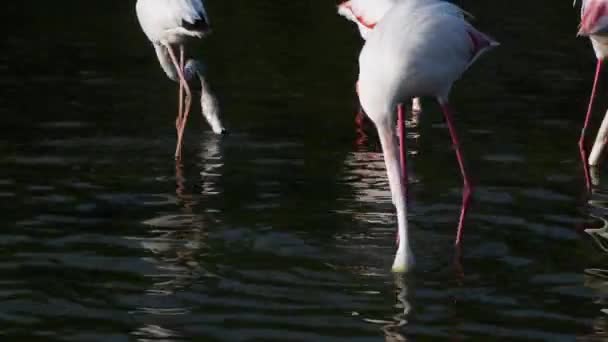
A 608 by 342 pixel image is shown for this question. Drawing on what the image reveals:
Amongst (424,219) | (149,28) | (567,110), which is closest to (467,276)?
(424,219)

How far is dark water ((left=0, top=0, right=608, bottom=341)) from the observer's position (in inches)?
220

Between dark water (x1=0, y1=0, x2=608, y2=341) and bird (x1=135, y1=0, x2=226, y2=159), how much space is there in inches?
10.0

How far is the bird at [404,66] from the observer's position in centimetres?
602

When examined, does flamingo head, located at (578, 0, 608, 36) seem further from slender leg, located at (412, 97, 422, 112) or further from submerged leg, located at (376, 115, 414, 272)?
slender leg, located at (412, 97, 422, 112)

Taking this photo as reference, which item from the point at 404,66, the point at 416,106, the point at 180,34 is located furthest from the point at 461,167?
the point at 416,106

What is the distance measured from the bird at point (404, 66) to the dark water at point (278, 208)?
0.36 metres

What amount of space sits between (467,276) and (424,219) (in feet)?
3.57

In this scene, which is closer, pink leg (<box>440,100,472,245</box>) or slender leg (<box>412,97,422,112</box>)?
pink leg (<box>440,100,472,245</box>)

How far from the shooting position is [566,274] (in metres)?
6.18

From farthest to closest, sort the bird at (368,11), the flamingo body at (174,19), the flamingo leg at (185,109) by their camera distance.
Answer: the flamingo body at (174,19), the flamingo leg at (185,109), the bird at (368,11)

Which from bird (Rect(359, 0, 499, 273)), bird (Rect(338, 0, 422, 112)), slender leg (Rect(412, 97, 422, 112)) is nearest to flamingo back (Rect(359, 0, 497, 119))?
bird (Rect(359, 0, 499, 273))

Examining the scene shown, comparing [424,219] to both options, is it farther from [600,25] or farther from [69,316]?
[69,316]

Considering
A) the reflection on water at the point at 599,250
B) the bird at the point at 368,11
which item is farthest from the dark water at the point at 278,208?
the bird at the point at 368,11

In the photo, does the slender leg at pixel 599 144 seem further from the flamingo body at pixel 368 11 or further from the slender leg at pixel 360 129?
the slender leg at pixel 360 129
